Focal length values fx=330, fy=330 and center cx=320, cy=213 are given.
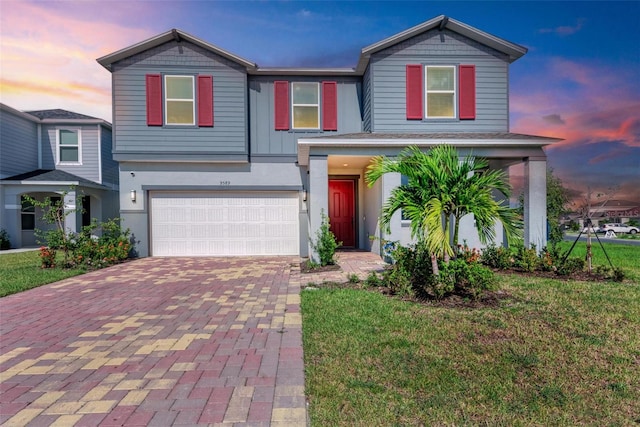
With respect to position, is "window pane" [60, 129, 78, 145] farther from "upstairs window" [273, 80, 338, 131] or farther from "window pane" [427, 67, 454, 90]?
"window pane" [427, 67, 454, 90]

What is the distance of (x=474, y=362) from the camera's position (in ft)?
10.3

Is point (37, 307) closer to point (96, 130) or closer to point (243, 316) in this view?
point (243, 316)

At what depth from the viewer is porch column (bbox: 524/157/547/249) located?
28.7 feet

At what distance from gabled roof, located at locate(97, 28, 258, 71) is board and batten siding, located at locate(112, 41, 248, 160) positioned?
137 millimetres

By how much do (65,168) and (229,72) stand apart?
10366mm

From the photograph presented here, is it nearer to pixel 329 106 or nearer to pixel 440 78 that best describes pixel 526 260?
pixel 440 78

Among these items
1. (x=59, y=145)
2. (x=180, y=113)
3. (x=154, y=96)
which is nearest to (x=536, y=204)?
(x=180, y=113)

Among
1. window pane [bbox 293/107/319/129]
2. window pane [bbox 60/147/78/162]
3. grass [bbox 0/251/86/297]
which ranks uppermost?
window pane [bbox 293/107/319/129]

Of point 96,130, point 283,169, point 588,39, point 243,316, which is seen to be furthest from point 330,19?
point 243,316

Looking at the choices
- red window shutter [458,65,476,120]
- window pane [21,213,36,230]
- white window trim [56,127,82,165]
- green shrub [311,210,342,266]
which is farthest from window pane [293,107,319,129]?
window pane [21,213,36,230]

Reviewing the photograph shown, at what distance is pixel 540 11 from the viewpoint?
12312 mm

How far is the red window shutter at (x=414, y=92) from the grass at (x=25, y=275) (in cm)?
1017

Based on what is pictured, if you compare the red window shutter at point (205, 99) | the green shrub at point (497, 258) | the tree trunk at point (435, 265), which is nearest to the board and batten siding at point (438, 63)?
the green shrub at point (497, 258)

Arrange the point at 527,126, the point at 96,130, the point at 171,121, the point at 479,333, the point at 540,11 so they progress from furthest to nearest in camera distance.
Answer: the point at 96,130 → the point at 527,126 → the point at 540,11 → the point at 171,121 → the point at 479,333
